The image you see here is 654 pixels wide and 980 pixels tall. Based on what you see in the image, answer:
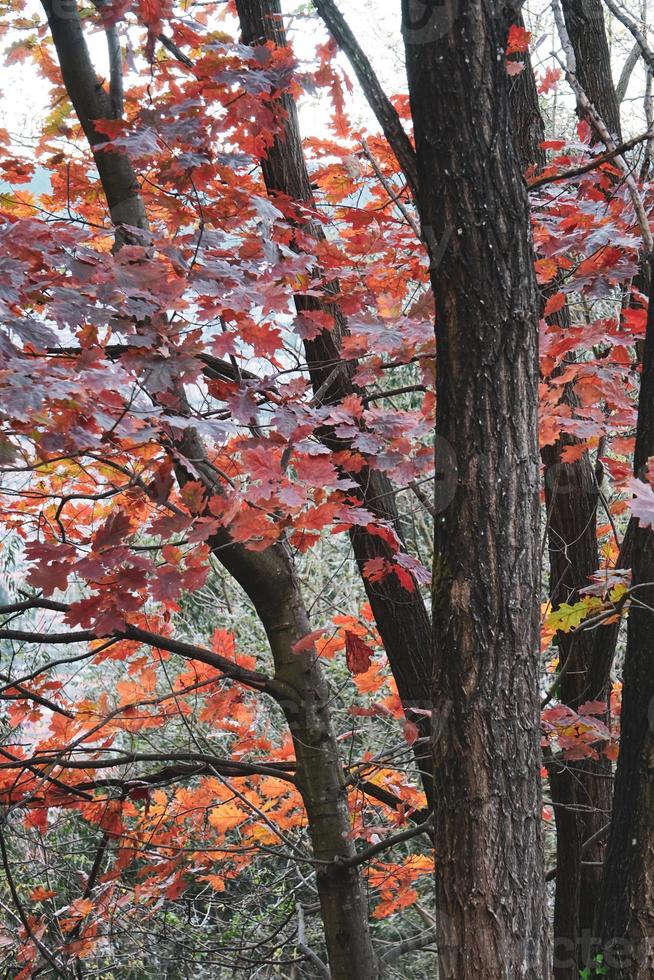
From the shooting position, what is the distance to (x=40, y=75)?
3100 millimetres

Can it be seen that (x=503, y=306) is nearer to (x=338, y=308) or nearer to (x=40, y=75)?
(x=338, y=308)

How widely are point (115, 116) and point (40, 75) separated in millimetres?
996

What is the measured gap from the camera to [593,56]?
3.22 meters

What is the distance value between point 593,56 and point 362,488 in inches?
78.1

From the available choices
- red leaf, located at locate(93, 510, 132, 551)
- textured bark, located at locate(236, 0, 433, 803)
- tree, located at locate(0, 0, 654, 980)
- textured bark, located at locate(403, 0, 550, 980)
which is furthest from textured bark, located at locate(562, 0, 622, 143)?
red leaf, located at locate(93, 510, 132, 551)

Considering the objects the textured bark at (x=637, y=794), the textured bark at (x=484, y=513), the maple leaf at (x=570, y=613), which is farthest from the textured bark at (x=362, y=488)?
the textured bark at (x=484, y=513)

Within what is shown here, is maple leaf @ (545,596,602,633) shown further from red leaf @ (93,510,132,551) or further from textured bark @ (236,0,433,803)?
red leaf @ (93,510,132,551)

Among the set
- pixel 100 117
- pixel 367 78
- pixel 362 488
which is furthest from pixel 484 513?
pixel 100 117

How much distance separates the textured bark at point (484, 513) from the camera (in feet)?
4.98

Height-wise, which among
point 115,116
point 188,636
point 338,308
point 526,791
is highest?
point 115,116

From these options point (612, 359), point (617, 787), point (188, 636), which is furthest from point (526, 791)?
point (188, 636)

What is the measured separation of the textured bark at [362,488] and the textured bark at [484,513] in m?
1.21

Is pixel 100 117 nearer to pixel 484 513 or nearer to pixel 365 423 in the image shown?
pixel 365 423

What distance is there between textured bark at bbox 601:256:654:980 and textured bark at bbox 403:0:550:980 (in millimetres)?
280
